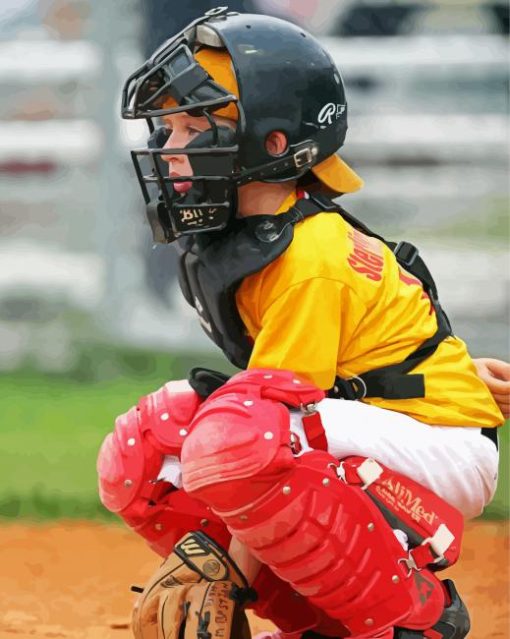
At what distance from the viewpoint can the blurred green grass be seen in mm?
5211

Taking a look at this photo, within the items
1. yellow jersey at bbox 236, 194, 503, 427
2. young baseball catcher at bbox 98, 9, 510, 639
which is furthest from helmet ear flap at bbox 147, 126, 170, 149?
yellow jersey at bbox 236, 194, 503, 427

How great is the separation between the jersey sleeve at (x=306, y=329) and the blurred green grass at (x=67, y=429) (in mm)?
2372

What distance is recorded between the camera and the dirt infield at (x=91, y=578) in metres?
3.82

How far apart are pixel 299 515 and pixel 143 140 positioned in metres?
5.33

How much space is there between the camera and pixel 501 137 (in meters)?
8.05

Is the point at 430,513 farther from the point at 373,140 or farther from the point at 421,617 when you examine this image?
the point at 373,140

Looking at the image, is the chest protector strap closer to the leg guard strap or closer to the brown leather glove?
the leg guard strap

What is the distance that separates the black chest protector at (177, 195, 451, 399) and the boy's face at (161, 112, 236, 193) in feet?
0.49

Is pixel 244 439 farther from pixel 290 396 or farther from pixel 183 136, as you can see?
pixel 183 136

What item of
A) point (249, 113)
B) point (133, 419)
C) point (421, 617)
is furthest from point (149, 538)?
point (249, 113)

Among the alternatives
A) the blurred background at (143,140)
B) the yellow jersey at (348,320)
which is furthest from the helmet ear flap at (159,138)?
the blurred background at (143,140)

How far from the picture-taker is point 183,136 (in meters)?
3.06

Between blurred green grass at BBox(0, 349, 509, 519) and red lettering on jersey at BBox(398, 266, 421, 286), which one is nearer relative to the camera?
red lettering on jersey at BBox(398, 266, 421, 286)

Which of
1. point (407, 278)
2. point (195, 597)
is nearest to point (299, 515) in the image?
point (195, 597)
